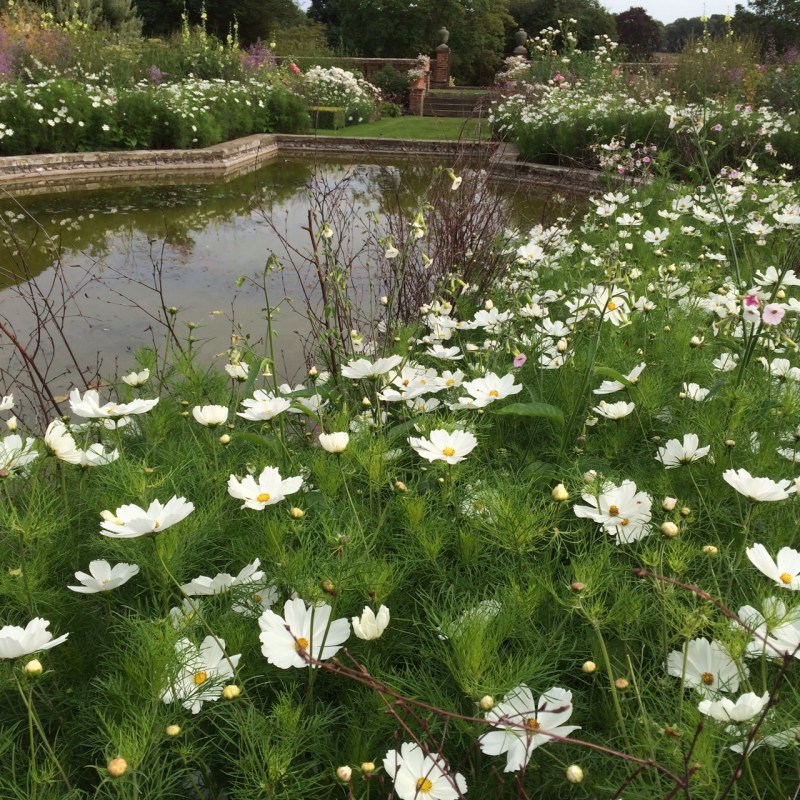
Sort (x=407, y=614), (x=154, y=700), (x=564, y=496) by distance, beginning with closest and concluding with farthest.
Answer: (x=154, y=700), (x=564, y=496), (x=407, y=614)

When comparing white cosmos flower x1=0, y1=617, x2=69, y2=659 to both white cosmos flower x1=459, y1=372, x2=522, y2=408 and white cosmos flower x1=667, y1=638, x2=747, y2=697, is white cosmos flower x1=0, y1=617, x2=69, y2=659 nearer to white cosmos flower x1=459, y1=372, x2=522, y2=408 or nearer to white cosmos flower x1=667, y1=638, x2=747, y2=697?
white cosmos flower x1=667, y1=638, x2=747, y2=697

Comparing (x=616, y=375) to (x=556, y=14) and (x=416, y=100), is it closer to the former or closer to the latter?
(x=416, y=100)

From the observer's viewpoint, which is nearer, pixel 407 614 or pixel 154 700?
pixel 154 700

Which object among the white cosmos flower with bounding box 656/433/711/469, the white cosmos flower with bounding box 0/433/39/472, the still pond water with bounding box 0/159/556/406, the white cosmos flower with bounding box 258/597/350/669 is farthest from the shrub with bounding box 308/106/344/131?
the white cosmos flower with bounding box 258/597/350/669

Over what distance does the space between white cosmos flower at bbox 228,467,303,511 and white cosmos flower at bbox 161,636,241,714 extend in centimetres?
23

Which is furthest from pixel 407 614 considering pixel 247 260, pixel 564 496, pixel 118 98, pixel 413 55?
pixel 413 55

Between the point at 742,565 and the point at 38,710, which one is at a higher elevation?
the point at 742,565

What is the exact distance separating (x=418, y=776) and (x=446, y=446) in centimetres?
59

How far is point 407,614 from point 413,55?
32.7 m

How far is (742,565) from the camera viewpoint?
124cm

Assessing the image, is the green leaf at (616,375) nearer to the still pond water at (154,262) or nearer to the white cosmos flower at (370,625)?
the white cosmos flower at (370,625)

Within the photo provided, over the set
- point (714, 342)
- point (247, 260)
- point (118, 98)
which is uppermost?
point (118, 98)

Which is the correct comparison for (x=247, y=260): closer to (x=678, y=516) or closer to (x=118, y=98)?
(x=678, y=516)

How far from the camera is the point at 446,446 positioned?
128 centimetres
